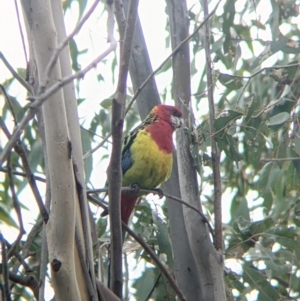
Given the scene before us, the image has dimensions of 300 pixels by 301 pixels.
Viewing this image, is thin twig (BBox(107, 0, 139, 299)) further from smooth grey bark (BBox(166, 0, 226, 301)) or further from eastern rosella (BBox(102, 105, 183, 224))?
eastern rosella (BBox(102, 105, 183, 224))

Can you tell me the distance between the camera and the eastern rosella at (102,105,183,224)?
11.4 feet

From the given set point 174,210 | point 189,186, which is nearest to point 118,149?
point 189,186

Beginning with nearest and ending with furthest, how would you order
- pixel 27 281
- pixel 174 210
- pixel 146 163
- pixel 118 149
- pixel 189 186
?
1. pixel 118 149
2. pixel 27 281
3. pixel 189 186
4. pixel 174 210
5. pixel 146 163

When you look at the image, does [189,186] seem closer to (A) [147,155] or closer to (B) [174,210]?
(B) [174,210]

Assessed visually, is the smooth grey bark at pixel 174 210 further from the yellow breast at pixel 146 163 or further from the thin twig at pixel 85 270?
the thin twig at pixel 85 270

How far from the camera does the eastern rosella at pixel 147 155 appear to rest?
3479 millimetres

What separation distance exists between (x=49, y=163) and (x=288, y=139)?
1925 mm

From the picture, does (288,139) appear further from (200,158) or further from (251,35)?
(251,35)

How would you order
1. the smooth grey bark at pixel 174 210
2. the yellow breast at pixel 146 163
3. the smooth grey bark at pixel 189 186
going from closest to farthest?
the smooth grey bark at pixel 189 186 → the smooth grey bark at pixel 174 210 → the yellow breast at pixel 146 163

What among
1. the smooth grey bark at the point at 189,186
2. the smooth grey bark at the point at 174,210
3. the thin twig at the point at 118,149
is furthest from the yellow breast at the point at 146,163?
the thin twig at the point at 118,149

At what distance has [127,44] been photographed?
175 cm

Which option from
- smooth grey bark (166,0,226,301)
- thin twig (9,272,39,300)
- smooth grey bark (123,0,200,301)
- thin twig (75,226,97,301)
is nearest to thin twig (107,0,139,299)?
thin twig (75,226,97,301)

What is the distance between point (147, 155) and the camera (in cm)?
359

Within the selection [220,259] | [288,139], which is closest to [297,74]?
[288,139]
